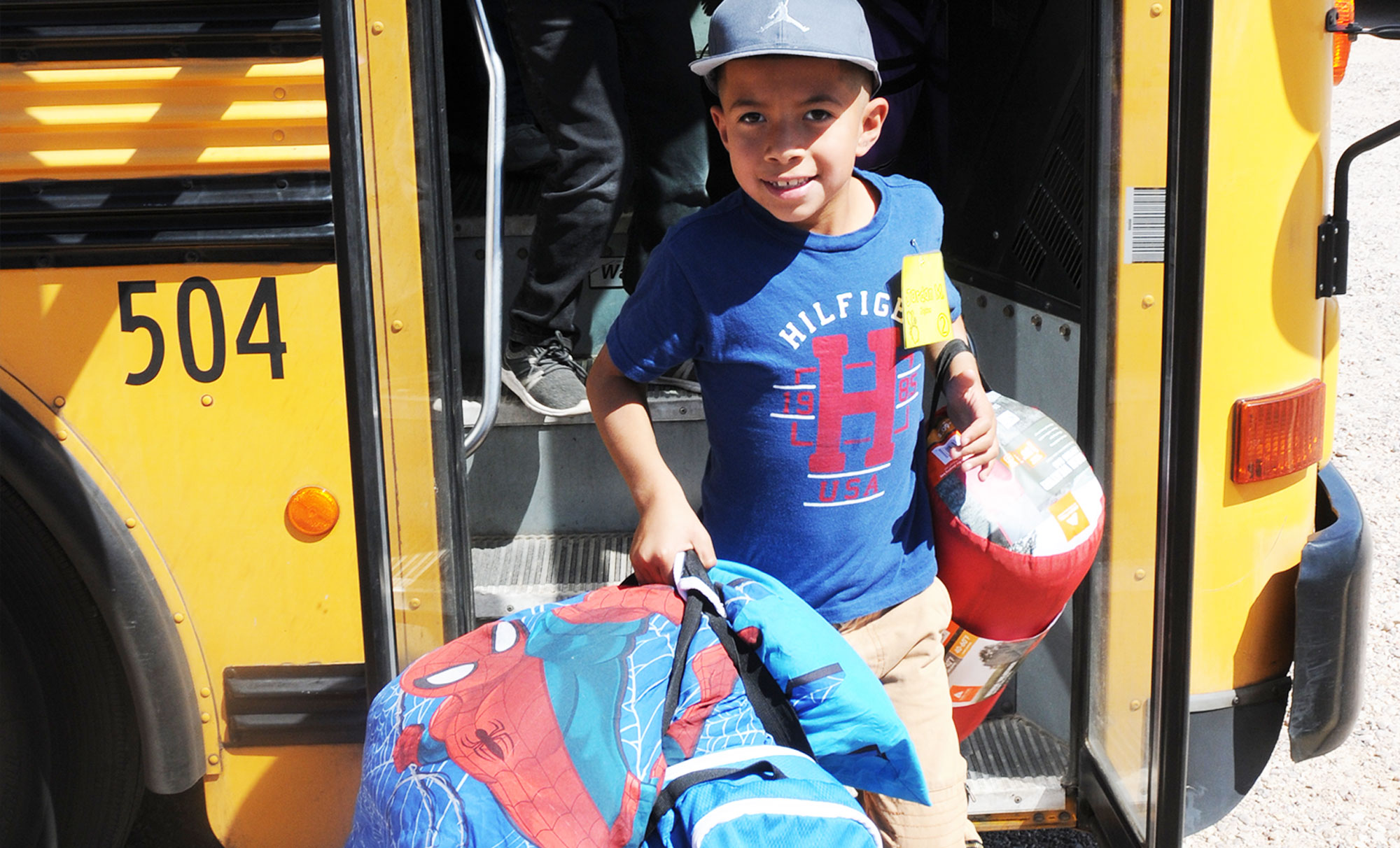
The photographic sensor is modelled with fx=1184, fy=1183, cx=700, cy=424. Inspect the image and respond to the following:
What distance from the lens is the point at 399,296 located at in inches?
61.9

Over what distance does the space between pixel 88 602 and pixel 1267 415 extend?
183cm

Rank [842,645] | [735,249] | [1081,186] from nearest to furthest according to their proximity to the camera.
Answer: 1. [842,645]
2. [735,249]
3. [1081,186]

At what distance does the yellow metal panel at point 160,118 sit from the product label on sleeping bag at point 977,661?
45.8 inches

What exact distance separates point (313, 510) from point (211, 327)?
30 centimetres

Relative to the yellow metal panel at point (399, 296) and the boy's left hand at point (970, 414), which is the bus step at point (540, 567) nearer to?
the yellow metal panel at point (399, 296)

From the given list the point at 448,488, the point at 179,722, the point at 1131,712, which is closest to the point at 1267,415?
the point at 1131,712

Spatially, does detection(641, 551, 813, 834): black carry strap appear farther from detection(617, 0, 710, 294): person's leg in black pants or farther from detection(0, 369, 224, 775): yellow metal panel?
detection(617, 0, 710, 294): person's leg in black pants

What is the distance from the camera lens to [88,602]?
1812mm

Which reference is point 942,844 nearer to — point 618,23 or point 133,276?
point 133,276

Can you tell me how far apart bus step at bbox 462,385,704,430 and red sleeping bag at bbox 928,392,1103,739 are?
2.77ft

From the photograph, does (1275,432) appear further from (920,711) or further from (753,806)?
(753,806)

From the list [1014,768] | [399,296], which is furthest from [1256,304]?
[399,296]

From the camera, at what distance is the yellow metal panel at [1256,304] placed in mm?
1714

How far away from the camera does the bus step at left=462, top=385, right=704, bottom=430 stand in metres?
2.51
